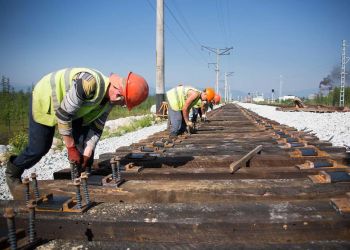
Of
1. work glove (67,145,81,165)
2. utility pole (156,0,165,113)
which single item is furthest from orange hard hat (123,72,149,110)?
utility pole (156,0,165,113)

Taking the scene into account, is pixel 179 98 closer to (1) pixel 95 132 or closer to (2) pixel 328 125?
(1) pixel 95 132

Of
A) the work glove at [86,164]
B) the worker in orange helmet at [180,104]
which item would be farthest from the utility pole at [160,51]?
the work glove at [86,164]

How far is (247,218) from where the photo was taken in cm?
186

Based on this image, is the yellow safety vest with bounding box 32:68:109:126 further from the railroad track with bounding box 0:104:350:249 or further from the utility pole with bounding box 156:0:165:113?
the utility pole with bounding box 156:0:165:113

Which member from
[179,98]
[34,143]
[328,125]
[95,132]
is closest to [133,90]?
[95,132]

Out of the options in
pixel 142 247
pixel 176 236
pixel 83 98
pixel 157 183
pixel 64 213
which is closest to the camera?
pixel 142 247

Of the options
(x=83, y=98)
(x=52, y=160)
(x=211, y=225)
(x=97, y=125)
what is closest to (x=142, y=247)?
(x=211, y=225)

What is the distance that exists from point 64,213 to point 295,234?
1372 mm

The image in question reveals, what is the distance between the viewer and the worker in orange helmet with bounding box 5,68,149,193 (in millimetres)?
2785

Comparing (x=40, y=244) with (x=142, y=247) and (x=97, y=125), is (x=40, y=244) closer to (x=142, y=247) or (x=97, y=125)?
(x=142, y=247)

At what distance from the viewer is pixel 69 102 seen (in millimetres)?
2758

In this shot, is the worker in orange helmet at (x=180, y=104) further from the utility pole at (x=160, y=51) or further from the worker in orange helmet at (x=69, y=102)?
the utility pole at (x=160, y=51)

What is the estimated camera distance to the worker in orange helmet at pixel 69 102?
9.14 ft

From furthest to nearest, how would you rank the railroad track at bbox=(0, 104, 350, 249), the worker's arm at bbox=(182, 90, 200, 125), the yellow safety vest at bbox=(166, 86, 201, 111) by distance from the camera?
1. the yellow safety vest at bbox=(166, 86, 201, 111)
2. the worker's arm at bbox=(182, 90, 200, 125)
3. the railroad track at bbox=(0, 104, 350, 249)
